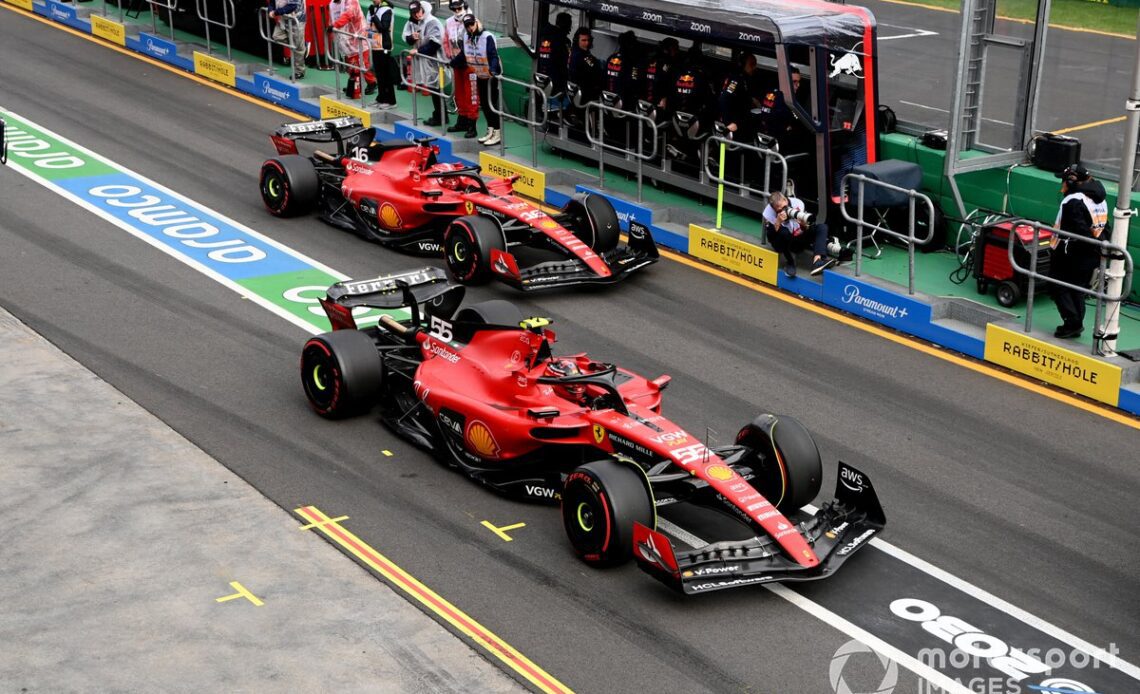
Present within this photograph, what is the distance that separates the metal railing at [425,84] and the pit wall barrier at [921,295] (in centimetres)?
60

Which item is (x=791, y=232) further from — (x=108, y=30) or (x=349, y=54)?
(x=108, y=30)

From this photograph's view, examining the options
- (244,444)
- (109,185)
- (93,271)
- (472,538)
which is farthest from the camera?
(109,185)

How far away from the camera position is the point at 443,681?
32.0 ft

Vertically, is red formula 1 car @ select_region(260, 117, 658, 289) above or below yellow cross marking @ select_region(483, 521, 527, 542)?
above

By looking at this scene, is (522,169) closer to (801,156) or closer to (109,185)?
Answer: (801,156)

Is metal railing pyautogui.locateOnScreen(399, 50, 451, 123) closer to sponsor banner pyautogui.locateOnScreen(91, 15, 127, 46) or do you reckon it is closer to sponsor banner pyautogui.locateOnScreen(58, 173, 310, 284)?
sponsor banner pyautogui.locateOnScreen(58, 173, 310, 284)

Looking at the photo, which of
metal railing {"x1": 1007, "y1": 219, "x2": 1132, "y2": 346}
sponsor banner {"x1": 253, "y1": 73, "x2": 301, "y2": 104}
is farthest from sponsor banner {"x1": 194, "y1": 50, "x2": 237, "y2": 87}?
metal railing {"x1": 1007, "y1": 219, "x2": 1132, "y2": 346}

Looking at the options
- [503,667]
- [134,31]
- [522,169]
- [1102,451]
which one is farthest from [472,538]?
[134,31]

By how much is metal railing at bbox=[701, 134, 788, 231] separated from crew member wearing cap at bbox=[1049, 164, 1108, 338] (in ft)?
11.6

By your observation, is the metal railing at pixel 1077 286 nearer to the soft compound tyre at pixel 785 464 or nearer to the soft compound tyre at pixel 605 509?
the soft compound tyre at pixel 785 464

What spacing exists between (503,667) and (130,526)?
12.2 ft

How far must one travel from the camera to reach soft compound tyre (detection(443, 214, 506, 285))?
17000 mm

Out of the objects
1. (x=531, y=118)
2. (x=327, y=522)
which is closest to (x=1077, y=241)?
(x=327, y=522)

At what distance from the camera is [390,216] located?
18438 millimetres
